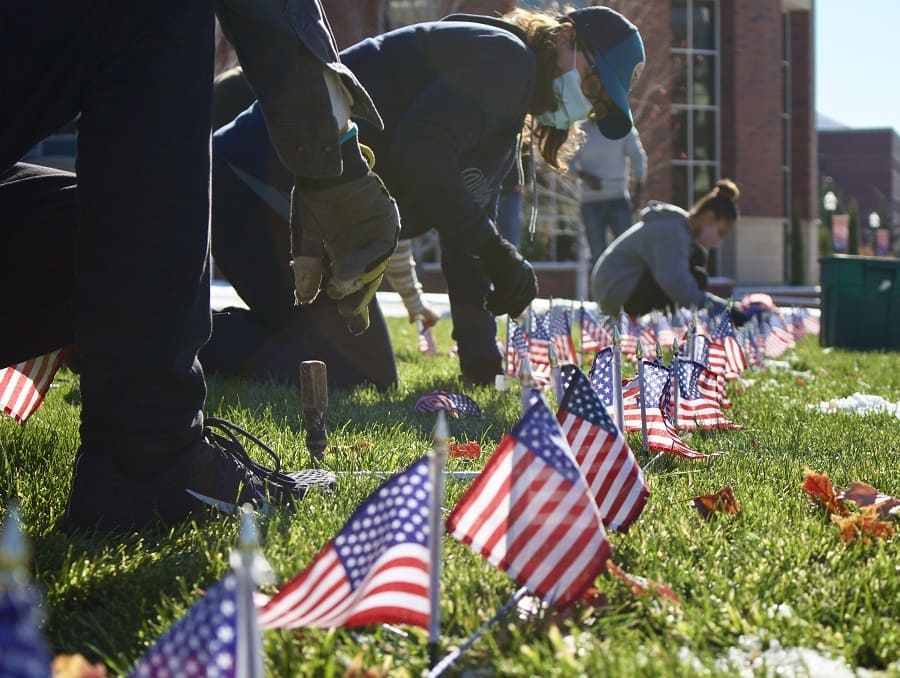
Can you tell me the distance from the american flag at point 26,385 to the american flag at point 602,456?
2023mm

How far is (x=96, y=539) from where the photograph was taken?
241 centimetres

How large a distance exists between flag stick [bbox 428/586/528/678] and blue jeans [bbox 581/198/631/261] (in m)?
10.1

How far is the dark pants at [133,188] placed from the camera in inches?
89.8

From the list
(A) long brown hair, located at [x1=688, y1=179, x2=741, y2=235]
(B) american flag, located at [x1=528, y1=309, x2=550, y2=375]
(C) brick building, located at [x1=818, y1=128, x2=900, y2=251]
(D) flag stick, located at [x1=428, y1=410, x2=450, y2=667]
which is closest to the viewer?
(D) flag stick, located at [x1=428, y1=410, x2=450, y2=667]

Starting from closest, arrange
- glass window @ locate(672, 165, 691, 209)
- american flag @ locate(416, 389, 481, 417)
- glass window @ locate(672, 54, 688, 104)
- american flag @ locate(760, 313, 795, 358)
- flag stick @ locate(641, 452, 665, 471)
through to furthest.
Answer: flag stick @ locate(641, 452, 665, 471), american flag @ locate(416, 389, 481, 417), american flag @ locate(760, 313, 795, 358), glass window @ locate(672, 54, 688, 104), glass window @ locate(672, 165, 691, 209)

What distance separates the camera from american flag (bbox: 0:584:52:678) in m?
1.03

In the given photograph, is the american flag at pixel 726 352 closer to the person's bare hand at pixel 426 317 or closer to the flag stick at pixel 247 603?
the person's bare hand at pixel 426 317

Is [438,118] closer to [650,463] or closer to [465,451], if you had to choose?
[465,451]

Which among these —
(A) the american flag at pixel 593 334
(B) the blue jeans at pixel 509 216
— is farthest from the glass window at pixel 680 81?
(B) the blue jeans at pixel 509 216

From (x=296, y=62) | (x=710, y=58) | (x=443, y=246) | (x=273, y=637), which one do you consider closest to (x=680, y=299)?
(x=443, y=246)

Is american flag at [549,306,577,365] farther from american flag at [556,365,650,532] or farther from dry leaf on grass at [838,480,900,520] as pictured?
american flag at [556,365,650,532]

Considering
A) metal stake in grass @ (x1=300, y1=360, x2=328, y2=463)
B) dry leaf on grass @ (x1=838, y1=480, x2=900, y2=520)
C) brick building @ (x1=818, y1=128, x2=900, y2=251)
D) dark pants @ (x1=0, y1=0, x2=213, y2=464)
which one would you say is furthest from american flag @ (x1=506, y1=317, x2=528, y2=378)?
brick building @ (x1=818, y1=128, x2=900, y2=251)

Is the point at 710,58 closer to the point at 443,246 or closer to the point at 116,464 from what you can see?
the point at 443,246

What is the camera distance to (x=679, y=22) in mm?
35000
